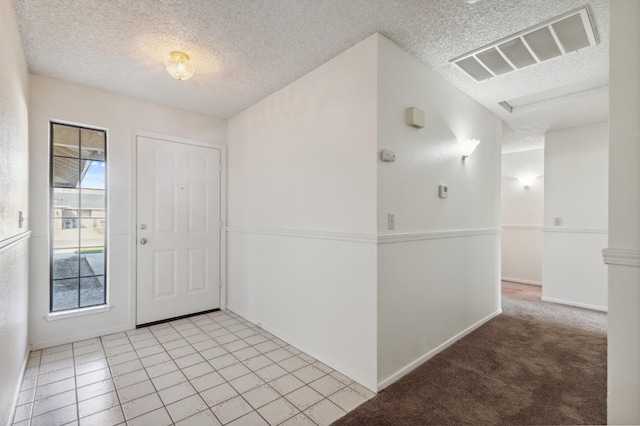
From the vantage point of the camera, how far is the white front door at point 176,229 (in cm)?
326

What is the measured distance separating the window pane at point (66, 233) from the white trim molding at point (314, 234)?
1580 millimetres

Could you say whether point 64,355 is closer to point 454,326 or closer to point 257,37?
point 257,37

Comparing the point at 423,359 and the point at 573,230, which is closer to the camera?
the point at 423,359

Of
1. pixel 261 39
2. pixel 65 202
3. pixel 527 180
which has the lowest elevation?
pixel 65 202

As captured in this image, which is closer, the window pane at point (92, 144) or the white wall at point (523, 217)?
the window pane at point (92, 144)

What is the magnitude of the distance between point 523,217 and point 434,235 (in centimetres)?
420

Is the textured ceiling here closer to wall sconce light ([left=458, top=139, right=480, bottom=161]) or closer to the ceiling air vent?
the ceiling air vent

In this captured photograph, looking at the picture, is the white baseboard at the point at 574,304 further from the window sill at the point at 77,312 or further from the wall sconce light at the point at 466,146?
the window sill at the point at 77,312

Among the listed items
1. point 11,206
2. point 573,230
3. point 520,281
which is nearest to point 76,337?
point 11,206

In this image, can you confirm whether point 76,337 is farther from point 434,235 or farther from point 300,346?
point 434,235

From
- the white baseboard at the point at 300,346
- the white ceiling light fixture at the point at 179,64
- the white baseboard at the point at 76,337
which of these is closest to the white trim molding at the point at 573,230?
the white baseboard at the point at 300,346

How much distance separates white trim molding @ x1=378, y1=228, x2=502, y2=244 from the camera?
6.91 feet

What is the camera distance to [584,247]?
159 inches

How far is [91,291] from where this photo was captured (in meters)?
3.01
